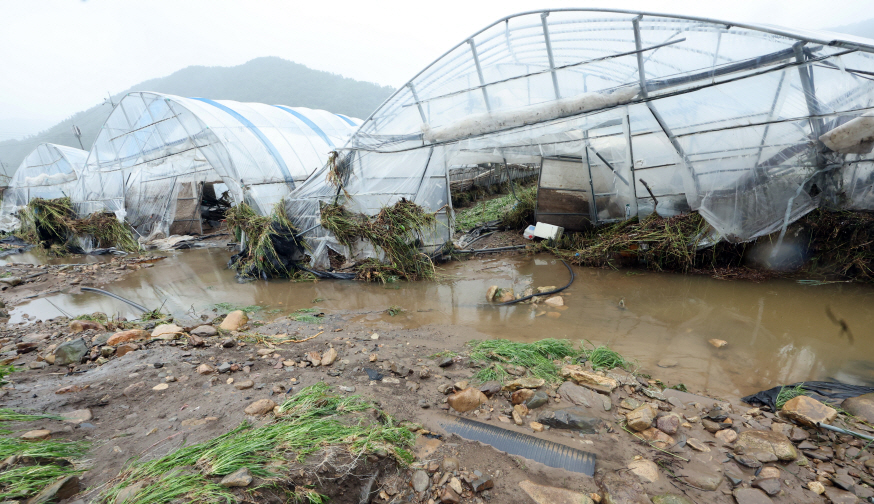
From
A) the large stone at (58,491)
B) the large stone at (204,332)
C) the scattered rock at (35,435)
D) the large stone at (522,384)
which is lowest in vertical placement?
the large stone at (522,384)

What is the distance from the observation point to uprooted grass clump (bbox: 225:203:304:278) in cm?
709

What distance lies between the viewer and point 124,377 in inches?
109

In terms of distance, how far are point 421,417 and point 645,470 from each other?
4.26ft

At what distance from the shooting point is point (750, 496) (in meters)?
1.79

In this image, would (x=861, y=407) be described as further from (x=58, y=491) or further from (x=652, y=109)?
(x=652, y=109)

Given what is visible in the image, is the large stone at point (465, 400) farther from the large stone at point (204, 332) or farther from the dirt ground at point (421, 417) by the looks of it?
the large stone at point (204, 332)

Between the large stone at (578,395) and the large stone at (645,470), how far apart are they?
0.55 m

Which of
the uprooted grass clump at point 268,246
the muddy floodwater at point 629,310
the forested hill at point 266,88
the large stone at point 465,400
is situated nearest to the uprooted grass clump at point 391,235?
the muddy floodwater at point 629,310

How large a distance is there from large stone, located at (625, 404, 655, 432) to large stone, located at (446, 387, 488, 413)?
96cm

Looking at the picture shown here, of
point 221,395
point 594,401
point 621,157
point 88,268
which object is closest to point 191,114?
point 88,268

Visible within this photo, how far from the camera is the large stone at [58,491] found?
1438 millimetres

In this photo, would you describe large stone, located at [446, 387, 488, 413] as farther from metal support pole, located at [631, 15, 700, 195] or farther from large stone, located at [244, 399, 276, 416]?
metal support pole, located at [631, 15, 700, 195]

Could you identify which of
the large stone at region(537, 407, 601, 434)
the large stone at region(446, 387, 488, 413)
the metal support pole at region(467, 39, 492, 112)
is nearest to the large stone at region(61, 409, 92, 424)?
the large stone at region(446, 387, 488, 413)

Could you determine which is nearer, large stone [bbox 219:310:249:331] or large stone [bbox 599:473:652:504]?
large stone [bbox 599:473:652:504]
